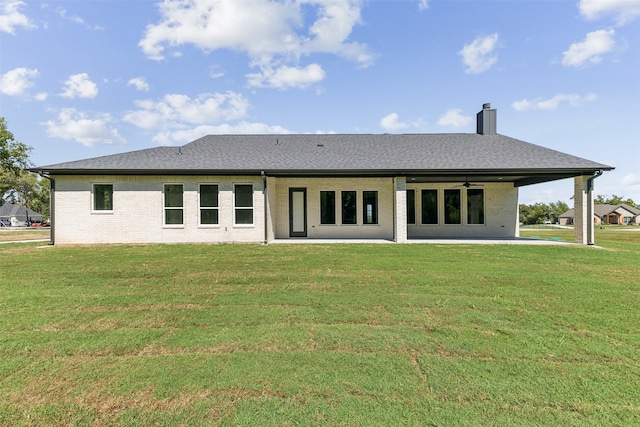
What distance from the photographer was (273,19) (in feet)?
42.1

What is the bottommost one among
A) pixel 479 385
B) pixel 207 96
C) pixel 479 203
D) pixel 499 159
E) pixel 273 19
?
pixel 479 385

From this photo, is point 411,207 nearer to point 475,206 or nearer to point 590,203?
point 475,206

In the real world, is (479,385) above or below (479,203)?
below

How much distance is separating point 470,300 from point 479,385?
9.23 feet

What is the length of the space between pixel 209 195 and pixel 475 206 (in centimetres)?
1338

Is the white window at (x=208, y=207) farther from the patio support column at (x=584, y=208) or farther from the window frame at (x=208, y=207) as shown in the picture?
the patio support column at (x=584, y=208)

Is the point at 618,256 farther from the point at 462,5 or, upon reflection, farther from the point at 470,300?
the point at 462,5

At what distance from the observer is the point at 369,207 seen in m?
15.8

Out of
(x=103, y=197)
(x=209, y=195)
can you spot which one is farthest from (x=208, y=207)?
(x=103, y=197)

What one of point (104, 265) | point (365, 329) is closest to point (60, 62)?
point (104, 265)

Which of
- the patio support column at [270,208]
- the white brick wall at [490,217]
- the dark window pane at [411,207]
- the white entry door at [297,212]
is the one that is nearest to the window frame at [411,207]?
the dark window pane at [411,207]

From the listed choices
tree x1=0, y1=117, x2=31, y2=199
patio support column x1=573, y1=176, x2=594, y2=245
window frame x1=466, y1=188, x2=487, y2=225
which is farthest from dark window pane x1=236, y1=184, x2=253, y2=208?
tree x1=0, y1=117, x2=31, y2=199

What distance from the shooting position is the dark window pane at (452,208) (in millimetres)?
16719

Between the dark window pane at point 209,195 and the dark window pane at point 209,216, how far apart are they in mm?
219
